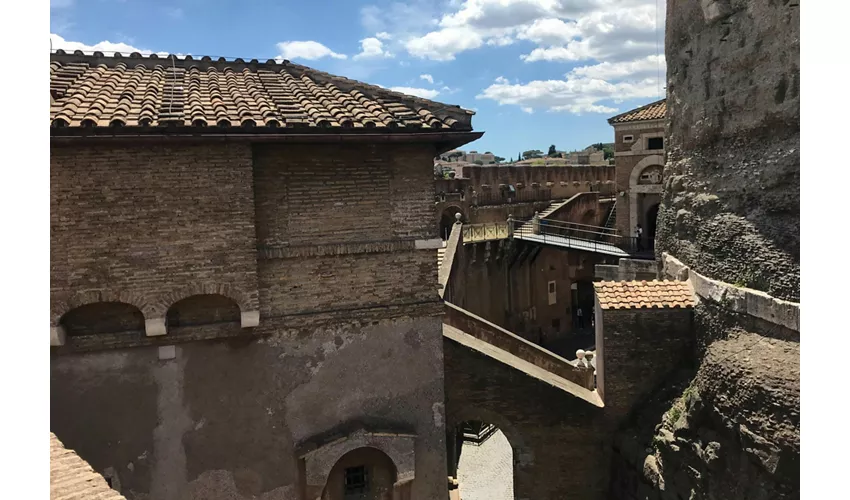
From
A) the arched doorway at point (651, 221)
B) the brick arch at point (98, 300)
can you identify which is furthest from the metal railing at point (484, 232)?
the brick arch at point (98, 300)

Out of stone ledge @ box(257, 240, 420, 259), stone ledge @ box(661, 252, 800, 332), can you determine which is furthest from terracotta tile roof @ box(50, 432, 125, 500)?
stone ledge @ box(661, 252, 800, 332)

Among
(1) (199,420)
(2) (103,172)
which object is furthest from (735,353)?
(2) (103,172)

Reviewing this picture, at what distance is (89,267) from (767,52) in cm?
837

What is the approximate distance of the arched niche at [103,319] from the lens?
6230 mm

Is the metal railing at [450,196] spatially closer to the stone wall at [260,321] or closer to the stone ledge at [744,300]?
the stone ledge at [744,300]

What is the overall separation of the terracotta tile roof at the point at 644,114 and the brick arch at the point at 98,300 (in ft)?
70.2

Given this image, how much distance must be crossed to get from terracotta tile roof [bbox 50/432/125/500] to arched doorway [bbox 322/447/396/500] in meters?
3.56

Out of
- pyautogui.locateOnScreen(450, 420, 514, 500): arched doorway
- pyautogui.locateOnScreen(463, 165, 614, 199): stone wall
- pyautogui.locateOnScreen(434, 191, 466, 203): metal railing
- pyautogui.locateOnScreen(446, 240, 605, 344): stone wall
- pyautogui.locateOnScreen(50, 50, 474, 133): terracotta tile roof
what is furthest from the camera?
pyautogui.locateOnScreen(463, 165, 614, 199): stone wall

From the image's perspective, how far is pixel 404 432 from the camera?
7.30 meters

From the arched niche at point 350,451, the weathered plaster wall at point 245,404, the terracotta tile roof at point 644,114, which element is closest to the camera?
the weathered plaster wall at point 245,404

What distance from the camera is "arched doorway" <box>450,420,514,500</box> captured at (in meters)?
12.9

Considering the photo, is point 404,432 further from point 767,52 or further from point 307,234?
point 767,52

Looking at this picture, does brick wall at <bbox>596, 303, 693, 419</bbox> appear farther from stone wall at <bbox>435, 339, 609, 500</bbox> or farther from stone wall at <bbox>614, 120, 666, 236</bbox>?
stone wall at <bbox>614, 120, 666, 236</bbox>

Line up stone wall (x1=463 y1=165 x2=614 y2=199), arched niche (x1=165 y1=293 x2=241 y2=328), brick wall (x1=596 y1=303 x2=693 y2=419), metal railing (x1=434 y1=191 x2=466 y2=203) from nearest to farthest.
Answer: arched niche (x1=165 y1=293 x2=241 y2=328), brick wall (x1=596 y1=303 x2=693 y2=419), metal railing (x1=434 y1=191 x2=466 y2=203), stone wall (x1=463 y1=165 x2=614 y2=199)
